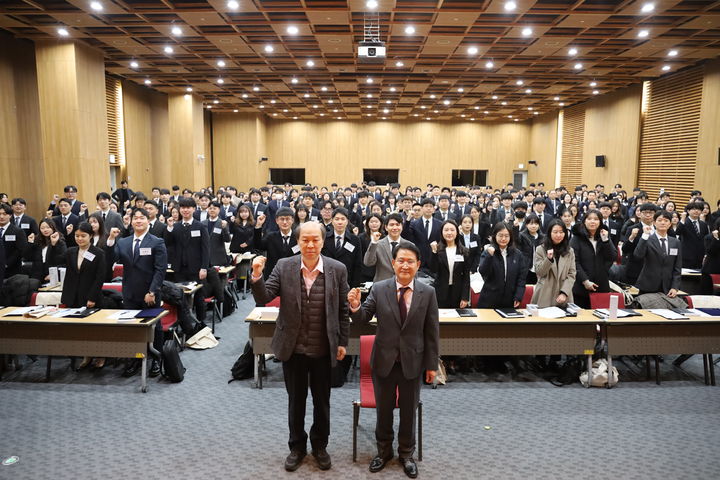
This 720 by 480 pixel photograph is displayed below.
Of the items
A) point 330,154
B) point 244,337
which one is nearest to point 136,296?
point 244,337

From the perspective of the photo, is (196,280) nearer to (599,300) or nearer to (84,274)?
(84,274)

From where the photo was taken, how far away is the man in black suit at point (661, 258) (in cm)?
582

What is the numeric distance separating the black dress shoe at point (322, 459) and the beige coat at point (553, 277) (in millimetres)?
3125

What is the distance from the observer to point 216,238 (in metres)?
7.80

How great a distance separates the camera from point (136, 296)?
5539mm

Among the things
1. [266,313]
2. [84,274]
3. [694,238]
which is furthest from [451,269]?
[694,238]

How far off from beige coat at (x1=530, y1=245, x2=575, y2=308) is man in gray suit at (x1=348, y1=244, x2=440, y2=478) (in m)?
2.57

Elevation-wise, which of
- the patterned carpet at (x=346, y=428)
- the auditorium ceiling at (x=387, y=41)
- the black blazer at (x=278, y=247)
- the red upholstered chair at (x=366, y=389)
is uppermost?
the auditorium ceiling at (x=387, y=41)

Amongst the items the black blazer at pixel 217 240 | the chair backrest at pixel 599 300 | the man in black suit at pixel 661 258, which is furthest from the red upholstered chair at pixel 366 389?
the black blazer at pixel 217 240

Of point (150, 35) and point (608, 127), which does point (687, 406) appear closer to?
point (150, 35)

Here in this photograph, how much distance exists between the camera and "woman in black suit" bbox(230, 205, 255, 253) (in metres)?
8.73

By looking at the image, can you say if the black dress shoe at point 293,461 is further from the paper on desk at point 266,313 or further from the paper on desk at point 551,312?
the paper on desk at point 551,312

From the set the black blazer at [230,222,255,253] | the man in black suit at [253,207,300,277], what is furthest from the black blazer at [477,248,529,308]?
the black blazer at [230,222,255,253]

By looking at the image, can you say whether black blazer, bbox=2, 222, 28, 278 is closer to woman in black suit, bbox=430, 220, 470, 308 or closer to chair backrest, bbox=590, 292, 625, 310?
woman in black suit, bbox=430, 220, 470, 308
